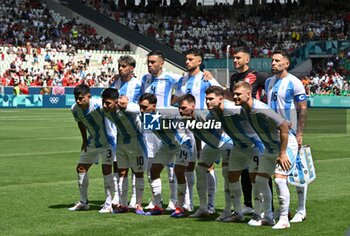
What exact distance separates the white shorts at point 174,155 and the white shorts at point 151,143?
2.01ft

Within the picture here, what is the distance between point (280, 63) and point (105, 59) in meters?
45.5

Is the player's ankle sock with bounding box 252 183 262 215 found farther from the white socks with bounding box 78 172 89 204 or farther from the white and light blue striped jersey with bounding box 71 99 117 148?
the white socks with bounding box 78 172 89 204

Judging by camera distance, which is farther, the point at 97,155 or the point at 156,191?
the point at 97,155

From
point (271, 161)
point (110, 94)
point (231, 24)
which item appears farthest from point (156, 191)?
point (231, 24)

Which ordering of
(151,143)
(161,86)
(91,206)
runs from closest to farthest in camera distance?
(151,143) < (91,206) < (161,86)

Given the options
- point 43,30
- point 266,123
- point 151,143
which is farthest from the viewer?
point 43,30

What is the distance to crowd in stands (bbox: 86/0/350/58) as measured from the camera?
61.1 metres

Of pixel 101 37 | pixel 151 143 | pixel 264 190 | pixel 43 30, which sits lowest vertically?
pixel 264 190

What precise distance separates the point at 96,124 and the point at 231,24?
2235 inches

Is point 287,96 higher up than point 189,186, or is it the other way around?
point 287,96

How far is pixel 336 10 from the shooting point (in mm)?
64375

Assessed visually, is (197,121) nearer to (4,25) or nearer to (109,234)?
(109,234)

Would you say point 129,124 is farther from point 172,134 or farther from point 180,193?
point 180,193

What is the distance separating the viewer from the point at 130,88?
37.8ft
